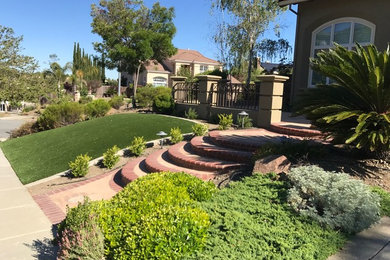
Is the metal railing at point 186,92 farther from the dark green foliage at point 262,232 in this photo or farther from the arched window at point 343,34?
the dark green foliage at point 262,232

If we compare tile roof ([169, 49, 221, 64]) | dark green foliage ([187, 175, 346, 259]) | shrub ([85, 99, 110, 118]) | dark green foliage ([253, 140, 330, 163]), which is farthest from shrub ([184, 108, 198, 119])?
tile roof ([169, 49, 221, 64])

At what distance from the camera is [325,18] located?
12.5m

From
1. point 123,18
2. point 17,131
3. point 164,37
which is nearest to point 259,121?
point 17,131

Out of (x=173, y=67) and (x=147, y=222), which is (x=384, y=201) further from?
(x=173, y=67)

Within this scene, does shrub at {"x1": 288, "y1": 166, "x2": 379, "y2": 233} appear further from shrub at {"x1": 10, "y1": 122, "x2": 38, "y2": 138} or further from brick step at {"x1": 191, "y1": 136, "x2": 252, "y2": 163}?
shrub at {"x1": 10, "y1": 122, "x2": 38, "y2": 138}

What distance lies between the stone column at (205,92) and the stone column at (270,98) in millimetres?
3193

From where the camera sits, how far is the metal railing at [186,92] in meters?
14.8

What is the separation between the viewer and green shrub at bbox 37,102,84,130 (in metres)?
17.2

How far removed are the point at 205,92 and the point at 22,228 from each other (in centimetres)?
924

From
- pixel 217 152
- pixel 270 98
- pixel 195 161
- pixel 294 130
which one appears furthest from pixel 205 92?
pixel 195 161

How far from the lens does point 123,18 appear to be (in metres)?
26.4

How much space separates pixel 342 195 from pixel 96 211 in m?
3.02

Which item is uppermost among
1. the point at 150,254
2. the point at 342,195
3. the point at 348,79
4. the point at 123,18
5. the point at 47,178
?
the point at 123,18

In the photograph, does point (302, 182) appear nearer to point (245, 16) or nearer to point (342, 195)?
point (342, 195)
